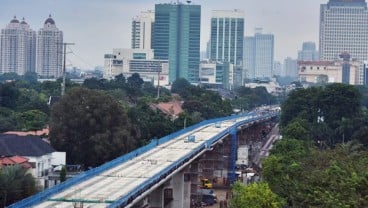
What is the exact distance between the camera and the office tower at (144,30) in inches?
6772

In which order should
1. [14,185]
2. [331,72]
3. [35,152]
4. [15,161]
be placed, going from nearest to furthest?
1. [14,185]
2. [15,161]
3. [35,152]
4. [331,72]

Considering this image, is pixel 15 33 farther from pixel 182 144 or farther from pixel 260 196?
pixel 260 196

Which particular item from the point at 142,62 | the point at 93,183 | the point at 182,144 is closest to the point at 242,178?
the point at 182,144

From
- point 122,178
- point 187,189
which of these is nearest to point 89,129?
point 187,189

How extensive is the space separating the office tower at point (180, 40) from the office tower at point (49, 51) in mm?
27926

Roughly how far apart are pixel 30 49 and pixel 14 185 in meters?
165

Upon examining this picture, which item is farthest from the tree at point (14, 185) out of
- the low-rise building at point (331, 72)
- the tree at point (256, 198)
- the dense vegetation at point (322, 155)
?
the low-rise building at point (331, 72)

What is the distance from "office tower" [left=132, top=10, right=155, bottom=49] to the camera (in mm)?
172000

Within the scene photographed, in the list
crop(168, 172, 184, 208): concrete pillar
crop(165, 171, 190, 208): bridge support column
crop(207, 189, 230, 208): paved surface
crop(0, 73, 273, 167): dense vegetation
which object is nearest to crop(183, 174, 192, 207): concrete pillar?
crop(165, 171, 190, 208): bridge support column

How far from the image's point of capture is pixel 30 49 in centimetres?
19512

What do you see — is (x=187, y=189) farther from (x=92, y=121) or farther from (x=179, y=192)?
(x=92, y=121)

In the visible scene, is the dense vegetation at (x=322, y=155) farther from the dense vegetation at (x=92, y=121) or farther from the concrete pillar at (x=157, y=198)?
the dense vegetation at (x=92, y=121)

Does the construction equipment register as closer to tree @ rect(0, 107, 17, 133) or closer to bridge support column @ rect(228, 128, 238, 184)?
bridge support column @ rect(228, 128, 238, 184)

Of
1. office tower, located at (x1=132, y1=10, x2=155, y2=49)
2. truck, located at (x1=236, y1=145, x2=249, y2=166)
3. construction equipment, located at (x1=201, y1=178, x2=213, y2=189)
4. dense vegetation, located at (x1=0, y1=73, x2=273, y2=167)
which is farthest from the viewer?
office tower, located at (x1=132, y1=10, x2=155, y2=49)
